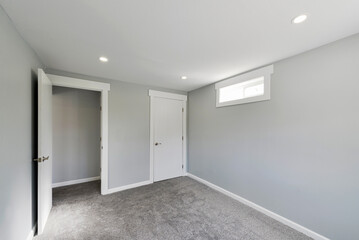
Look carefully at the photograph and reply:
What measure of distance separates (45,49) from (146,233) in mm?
2685

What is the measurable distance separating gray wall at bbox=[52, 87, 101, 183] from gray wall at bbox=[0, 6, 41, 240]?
168 centimetres

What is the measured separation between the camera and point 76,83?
2.75m

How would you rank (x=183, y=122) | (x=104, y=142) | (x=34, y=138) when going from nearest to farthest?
1. (x=34, y=138)
2. (x=104, y=142)
3. (x=183, y=122)

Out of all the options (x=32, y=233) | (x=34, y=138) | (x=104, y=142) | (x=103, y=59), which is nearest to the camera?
(x=32, y=233)

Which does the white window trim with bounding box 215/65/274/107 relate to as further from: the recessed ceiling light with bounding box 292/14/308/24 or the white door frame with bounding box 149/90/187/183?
the white door frame with bounding box 149/90/187/183

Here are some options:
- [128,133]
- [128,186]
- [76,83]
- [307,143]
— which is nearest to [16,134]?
[76,83]

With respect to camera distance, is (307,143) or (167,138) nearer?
(307,143)

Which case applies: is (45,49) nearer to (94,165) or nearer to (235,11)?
(235,11)

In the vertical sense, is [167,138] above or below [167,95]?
below

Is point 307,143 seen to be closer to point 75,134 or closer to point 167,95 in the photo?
point 167,95

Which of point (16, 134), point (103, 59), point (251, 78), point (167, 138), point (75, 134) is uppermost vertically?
point (103, 59)

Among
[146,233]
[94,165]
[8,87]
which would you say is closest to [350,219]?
[146,233]

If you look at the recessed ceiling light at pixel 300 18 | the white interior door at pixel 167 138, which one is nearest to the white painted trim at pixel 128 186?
the white interior door at pixel 167 138

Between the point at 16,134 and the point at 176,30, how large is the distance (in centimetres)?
191
